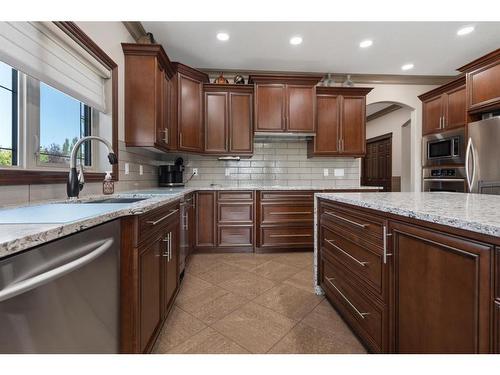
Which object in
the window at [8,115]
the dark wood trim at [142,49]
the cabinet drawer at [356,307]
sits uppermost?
the dark wood trim at [142,49]

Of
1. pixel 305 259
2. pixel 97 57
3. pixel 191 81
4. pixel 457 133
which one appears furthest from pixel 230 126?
pixel 457 133

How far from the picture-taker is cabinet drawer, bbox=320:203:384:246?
119 centimetres

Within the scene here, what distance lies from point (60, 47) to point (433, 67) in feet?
15.4

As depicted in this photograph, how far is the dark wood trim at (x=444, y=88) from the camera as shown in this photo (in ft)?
10.5

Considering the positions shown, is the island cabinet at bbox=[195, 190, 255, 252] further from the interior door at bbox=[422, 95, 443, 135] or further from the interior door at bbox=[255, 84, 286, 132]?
the interior door at bbox=[422, 95, 443, 135]

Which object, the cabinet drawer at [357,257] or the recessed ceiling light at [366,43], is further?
the recessed ceiling light at [366,43]

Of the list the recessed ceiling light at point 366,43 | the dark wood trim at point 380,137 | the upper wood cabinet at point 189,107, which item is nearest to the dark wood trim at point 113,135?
the upper wood cabinet at point 189,107

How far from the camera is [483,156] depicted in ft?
9.45

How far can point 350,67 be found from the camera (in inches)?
144

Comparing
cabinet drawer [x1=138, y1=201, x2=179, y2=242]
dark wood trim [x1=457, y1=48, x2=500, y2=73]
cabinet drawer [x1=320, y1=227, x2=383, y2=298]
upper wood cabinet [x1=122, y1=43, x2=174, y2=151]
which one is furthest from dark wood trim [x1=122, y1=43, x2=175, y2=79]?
dark wood trim [x1=457, y1=48, x2=500, y2=73]

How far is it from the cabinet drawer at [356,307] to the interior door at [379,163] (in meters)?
5.11

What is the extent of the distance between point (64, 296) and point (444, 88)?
4708 millimetres

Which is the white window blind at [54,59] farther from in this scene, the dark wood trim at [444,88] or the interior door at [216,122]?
the dark wood trim at [444,88]
